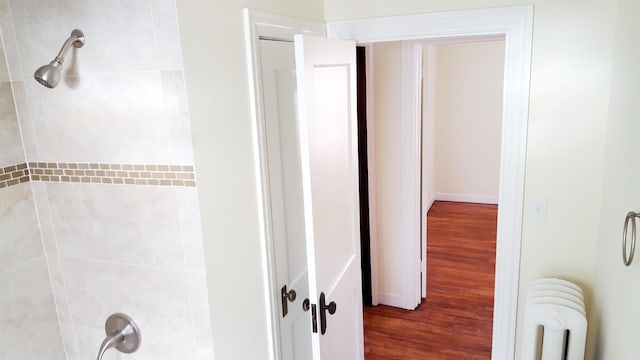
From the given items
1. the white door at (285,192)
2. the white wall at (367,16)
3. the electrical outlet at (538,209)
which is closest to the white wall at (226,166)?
the white wall at (367,16)

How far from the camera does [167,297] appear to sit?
137 centimetres

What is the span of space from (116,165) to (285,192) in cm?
68

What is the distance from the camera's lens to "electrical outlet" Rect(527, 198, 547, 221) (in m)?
1.97

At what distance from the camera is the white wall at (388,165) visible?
10.6 ft

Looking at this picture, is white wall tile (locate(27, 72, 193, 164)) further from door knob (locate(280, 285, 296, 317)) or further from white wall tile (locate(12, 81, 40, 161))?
door knob (locate(280, 285, 296, 317))

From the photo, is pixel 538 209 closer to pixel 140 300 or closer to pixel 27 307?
pixel 140 300

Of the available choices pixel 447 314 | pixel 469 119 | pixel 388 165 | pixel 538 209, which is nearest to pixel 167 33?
pixel 538 209

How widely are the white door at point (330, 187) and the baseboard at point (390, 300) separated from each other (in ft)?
4.34

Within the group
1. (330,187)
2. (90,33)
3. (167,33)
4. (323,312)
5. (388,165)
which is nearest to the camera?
(167,33)

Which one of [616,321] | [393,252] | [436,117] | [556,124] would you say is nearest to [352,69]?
[556,124]

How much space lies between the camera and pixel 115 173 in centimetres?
134

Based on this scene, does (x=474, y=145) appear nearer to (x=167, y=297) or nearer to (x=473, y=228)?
(x=473, y=228)

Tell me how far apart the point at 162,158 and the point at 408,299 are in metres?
2.77

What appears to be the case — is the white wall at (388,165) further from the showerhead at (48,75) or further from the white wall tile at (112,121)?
the showerhead at (48,75)
